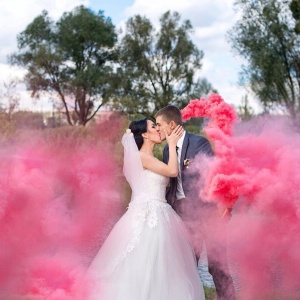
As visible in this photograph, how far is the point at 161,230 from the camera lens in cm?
717

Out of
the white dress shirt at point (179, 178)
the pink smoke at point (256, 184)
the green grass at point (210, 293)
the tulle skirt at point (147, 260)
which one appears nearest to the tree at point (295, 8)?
the green grass at point (210, 293)

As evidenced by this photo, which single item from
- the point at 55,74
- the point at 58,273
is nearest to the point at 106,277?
the point at 58,273

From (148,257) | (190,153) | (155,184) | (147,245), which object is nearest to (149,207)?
(155,184)

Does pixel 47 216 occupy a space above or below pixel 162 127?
below

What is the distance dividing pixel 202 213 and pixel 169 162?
745 millimetres

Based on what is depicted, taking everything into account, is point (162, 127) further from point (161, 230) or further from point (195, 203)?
point (161, 230)

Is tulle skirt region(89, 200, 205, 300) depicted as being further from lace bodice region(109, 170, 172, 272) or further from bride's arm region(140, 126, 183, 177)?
bride's arm region(140, 126, 183, 177)

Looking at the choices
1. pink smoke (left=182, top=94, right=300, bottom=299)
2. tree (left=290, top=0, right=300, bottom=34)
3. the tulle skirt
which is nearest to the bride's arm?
pink smoke (left=182, top=94, right=300, bottom=299)

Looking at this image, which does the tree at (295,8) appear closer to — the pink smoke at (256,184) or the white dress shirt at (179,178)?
the pink smoke at (256,184)

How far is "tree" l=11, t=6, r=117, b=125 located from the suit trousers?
60.5 meters

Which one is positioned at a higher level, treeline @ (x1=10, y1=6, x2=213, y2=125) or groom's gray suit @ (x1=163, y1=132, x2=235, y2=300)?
treeline @ (x1=10, y1=6, x2=213, y2=125)

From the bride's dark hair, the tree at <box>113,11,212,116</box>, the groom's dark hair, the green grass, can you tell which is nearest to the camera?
the groom's dark hair

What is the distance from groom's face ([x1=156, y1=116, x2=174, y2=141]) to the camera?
7.18m

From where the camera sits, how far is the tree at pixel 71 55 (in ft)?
225
